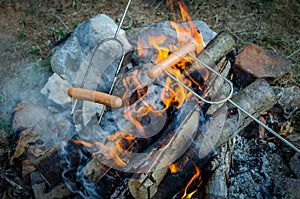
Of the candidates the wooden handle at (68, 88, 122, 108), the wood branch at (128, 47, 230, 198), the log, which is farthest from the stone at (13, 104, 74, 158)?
the log

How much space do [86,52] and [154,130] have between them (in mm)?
1002

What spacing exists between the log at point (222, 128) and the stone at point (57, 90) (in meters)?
1.09

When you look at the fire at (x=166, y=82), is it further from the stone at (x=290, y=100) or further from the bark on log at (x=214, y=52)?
the stone at (x=290, y=100)

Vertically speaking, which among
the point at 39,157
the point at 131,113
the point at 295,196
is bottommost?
the point at 295,196

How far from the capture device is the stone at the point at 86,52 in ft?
8.77

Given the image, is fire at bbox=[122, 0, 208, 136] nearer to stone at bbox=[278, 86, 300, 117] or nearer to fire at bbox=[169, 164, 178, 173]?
fire at bbox=[169, 164, 178, 173]

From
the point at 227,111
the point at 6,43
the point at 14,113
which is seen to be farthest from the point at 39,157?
the point at 6,43

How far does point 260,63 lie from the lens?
9.41 ft

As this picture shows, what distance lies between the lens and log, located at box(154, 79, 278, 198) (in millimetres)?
2086

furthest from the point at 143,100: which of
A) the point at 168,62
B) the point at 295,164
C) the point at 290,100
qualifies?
the point at 290,100

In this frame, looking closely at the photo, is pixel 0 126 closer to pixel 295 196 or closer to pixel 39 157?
pixel 39 157

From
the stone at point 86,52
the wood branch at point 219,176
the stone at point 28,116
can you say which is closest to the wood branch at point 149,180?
the wood branch at point 219,176

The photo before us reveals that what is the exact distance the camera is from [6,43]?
3.35 meters

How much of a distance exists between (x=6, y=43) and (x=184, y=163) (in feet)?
7.48
